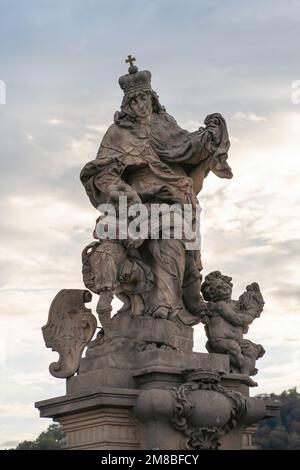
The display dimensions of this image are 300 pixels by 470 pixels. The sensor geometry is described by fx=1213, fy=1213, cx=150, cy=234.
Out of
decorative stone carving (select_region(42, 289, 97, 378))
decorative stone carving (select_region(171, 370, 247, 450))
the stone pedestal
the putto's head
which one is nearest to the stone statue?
the putto's head

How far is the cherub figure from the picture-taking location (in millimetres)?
17984

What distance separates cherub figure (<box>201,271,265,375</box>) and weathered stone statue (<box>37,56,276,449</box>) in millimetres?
15

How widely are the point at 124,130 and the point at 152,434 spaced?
4.71 m

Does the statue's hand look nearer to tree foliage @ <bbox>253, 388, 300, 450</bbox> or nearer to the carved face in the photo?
the carved face

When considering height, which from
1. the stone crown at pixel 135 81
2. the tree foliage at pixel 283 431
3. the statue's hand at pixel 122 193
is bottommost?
the statue's hand at pixel 122 193

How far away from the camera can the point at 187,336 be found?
17.6 metres

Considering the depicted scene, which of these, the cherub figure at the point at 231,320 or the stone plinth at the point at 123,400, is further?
the cherub figure at the point at 231,320

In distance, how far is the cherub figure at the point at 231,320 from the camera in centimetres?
1798

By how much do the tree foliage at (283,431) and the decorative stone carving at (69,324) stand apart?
24.9 metres

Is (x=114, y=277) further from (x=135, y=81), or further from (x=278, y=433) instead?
(x=278, y=433)

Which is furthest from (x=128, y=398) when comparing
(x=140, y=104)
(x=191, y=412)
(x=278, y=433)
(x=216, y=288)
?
(x=278, y=433)

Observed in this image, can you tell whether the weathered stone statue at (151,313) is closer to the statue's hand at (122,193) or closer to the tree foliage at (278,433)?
the statue's hand at (122,193)

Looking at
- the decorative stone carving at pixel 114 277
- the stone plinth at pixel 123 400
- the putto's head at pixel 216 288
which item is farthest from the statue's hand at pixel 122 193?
the stone plinth at pixel 123 400
